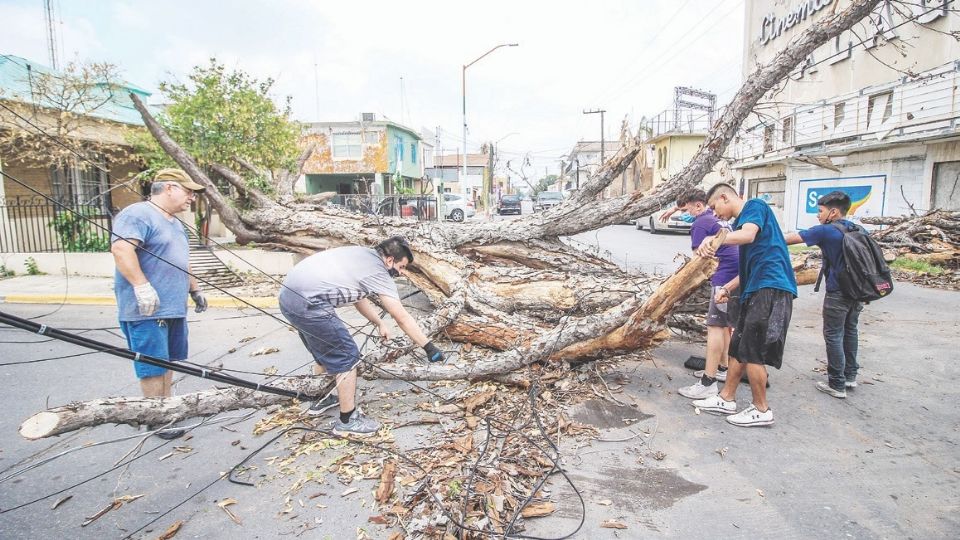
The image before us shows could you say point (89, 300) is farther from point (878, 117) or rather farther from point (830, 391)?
point (878, 117)

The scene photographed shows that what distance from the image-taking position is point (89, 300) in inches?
324

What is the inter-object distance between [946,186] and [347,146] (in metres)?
27.2

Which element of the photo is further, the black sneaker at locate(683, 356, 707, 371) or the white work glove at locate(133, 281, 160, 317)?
the black sneaker at locate(683, 356, 707, 371)

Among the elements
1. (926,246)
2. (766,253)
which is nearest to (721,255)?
(766,253)

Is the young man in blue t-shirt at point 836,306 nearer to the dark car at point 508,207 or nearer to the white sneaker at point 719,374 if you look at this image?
the white sneaker at point 719,374

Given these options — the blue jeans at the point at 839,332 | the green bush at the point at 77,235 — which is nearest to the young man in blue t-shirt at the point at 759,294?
the blue jeans at the point at 839,332

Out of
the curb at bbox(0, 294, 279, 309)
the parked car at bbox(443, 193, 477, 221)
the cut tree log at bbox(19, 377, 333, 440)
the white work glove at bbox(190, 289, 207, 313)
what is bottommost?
the curb at bbox(0, 294, 279, 309)

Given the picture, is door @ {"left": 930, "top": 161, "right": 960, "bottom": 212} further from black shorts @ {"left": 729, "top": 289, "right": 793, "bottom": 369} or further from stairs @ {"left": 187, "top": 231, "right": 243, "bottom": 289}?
stairs @ {"left": 187, "top": 231, "right": 243, "bottom": 289}

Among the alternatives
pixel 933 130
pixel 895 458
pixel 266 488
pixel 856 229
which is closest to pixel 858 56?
pixel 933 130

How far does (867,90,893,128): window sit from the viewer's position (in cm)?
1520

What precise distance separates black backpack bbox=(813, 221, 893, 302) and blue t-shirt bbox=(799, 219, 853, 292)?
31mm

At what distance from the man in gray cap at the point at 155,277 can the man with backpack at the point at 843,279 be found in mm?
4829

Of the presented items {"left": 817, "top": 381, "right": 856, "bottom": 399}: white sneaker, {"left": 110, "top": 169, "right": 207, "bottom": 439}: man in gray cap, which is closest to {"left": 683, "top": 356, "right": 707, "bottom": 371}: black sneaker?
{"left": 817, "top": 381, "right": 856, "bottom": 399}: white sneaker

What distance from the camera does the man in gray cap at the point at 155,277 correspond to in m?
3.21
